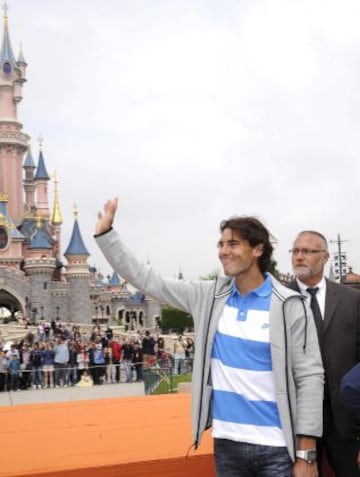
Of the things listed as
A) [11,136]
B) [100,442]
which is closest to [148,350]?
[100,442]

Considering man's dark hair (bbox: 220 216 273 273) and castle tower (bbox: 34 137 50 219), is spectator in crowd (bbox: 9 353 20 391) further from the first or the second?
castle tower (bbox: 34 137 50 219)

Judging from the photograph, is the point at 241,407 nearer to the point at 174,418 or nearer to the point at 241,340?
the point at 241,340

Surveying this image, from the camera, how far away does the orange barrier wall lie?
9.45ft

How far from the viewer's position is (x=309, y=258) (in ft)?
10.6

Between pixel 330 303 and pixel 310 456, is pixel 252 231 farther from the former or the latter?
pixel 310 456

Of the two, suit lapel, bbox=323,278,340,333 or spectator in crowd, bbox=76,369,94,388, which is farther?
spectator in crowd, bbox=76,369,94,388

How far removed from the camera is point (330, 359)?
9.78ft

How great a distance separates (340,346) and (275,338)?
19.1 inches

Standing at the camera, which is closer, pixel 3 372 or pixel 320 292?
pixel 320 292

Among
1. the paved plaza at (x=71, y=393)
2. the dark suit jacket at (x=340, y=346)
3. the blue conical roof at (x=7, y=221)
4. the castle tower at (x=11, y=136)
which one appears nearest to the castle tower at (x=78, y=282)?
the blue conical roof at (x=7, y=221)

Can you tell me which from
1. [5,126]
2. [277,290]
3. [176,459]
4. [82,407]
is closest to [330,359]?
[277,290]

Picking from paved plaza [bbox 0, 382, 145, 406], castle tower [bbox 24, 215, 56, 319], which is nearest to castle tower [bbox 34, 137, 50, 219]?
castle tower [bbox 24, 215, 56, 319]

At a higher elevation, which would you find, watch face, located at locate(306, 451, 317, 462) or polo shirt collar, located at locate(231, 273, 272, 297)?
polo shirt collar, located at locate(231, 273, 272, 297)

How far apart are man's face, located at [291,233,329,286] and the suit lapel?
93mm
